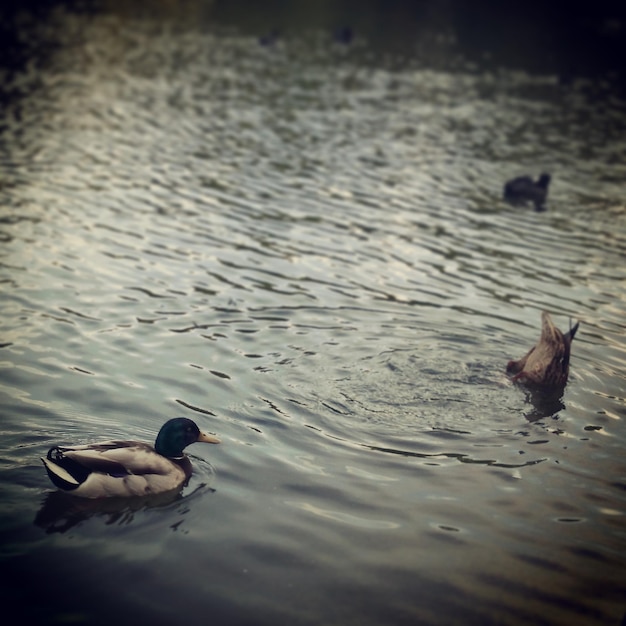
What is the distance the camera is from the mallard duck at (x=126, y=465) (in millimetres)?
6547

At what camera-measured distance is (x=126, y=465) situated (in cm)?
680

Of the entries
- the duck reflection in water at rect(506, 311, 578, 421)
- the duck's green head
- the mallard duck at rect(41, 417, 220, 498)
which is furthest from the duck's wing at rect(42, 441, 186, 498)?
the duck reflection in water at rect(506, 311, 578, 421)

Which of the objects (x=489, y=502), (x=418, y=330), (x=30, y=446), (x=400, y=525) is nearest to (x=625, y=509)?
(x=489, y=502)

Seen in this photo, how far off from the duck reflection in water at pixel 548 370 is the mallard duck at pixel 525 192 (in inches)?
349

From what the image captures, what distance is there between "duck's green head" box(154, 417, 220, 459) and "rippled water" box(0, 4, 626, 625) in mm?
392

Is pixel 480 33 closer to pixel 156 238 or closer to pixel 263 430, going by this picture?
pixel 156 238

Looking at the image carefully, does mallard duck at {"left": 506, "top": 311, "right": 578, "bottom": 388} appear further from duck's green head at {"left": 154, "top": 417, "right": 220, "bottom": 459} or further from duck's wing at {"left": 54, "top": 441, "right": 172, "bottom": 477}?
duck's wing at {"left": 54, "top": 441, "right": 172, "bottom": 477}

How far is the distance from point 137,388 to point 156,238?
5.70m

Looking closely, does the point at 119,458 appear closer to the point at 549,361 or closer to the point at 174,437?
the point at 174,437

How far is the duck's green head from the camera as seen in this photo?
7137 mm

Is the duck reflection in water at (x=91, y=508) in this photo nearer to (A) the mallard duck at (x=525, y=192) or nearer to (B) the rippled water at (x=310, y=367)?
(B) the rippled water at (x=310, y=367)

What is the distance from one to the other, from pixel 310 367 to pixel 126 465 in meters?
3.16

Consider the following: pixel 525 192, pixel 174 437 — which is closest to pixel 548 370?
pixel 174 437

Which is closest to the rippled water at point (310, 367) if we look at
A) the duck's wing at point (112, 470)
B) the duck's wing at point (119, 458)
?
the duck's wing at point (112, 470)
